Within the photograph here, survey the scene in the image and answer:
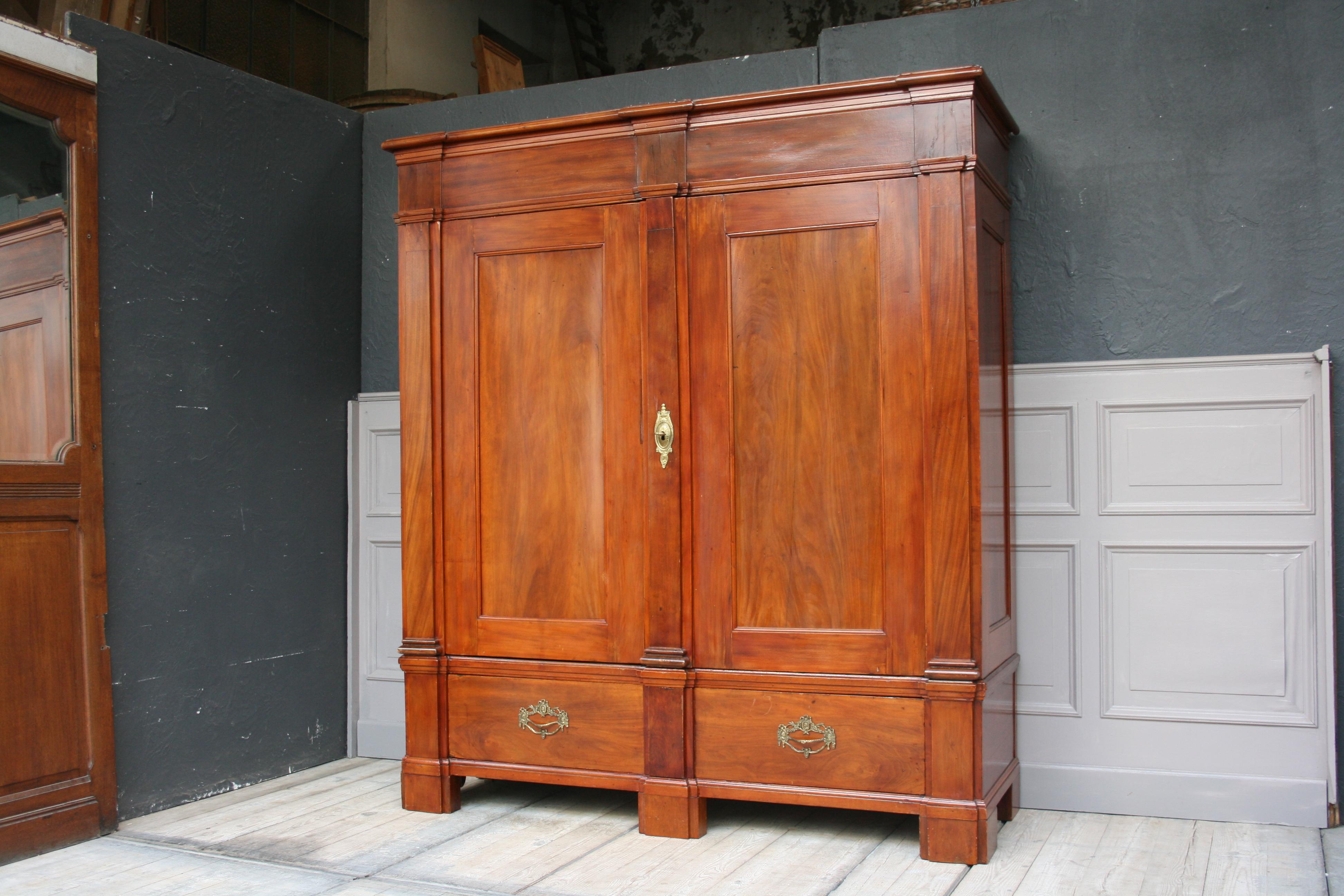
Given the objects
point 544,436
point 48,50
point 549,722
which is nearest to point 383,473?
point 544,436

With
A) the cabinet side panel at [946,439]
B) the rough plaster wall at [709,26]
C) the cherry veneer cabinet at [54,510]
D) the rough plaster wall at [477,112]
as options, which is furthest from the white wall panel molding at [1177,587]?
the rough plaster wall at [709,26]

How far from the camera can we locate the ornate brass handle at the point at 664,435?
308 centimetres

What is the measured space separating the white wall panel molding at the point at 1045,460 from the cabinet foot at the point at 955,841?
39.0 inches

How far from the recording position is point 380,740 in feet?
13.3

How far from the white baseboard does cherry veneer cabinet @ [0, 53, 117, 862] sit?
3.26 ft

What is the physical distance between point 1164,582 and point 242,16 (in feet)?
17.2

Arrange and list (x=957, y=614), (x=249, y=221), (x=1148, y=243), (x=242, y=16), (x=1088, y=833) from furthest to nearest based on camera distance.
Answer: (x=242, y=16)
(x=249, y=221)
(x=1148, y=243)
(x=1088, y=833)
(x=957, y=614)

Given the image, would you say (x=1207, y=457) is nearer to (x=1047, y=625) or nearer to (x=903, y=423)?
(x=1047, y=625)

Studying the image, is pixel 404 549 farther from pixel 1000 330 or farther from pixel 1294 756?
pixel 1294 756

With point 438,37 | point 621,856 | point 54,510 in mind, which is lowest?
point 621,856

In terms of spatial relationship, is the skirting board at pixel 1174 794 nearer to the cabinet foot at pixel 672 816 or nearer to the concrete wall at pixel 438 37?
the cabinet foot at pixel 672 816

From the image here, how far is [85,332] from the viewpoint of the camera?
316 centimetres

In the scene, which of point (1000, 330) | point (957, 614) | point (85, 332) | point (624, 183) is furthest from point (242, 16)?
point (957, 614)

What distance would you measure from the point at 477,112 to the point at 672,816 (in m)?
2.54
